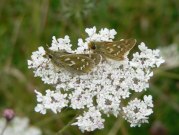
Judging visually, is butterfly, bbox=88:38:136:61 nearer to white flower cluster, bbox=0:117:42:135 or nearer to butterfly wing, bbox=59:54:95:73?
butterfly wing, bbox=59:54:95:73

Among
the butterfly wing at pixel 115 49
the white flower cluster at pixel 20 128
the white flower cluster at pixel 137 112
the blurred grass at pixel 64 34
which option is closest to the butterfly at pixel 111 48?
the butterfly wing at pixel 115 49

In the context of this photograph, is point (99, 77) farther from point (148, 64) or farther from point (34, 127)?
point (34, 127)

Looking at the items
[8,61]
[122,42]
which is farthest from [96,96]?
[8,61]

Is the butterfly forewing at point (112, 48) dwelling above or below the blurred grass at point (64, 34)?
below

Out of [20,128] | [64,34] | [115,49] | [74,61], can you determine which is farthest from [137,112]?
[64,34]

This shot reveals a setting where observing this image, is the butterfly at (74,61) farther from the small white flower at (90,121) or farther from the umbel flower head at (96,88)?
the small white flower at (90,121)

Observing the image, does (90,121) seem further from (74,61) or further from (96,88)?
(74,61)
